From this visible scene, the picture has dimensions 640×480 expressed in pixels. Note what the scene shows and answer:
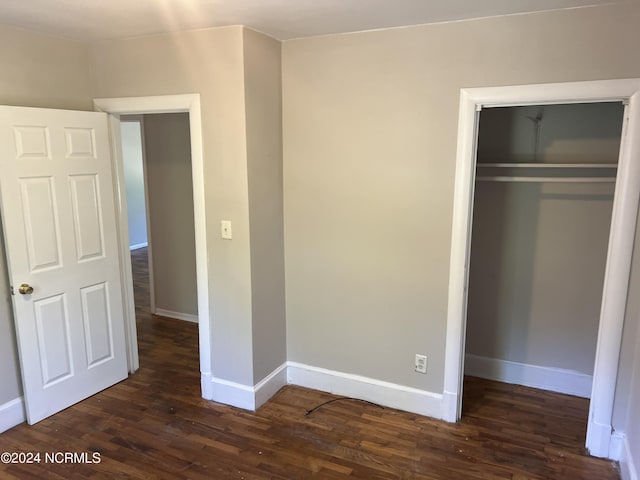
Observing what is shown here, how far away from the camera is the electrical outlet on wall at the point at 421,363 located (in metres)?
3.02

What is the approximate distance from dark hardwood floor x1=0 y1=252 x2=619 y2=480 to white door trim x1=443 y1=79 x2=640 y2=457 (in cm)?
24

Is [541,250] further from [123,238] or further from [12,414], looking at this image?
[12,414]

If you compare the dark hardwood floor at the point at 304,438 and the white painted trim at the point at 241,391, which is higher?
the white painted trim at the point at 241,391

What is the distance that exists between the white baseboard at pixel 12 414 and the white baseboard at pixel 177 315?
1.87 m

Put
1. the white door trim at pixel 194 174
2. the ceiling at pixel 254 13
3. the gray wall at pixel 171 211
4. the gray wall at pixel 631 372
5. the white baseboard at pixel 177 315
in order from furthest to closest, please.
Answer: the white baseboard at pixel 177 315 → the gray wall at pixel 171 211 → the white door trim at pixel 194 174 → the gray wall at pixel 631 372 → the ceiling at pixel 254 13

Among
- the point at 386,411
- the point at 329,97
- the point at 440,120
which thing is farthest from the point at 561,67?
the point at 386,411

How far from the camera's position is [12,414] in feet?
9.48

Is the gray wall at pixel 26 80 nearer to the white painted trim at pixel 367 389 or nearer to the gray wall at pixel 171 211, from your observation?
the gray wall at pixel 171 211

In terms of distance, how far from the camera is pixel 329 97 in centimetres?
297

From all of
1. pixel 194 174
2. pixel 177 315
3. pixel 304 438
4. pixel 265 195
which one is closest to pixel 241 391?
pixel 304 438

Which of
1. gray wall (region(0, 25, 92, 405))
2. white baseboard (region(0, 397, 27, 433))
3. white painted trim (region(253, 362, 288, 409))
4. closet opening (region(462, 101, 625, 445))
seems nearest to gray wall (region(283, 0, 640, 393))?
white painted trim (region(253, 362, 288, 409))

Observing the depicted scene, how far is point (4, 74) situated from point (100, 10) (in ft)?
2.69

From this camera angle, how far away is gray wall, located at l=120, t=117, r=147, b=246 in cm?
788

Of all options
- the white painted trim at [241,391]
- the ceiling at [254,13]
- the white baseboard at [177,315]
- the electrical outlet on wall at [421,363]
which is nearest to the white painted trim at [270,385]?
the white painted trim at [241,391]
